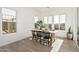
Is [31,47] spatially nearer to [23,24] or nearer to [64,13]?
[23,24]

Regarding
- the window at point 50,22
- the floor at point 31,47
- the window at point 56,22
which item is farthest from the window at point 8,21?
the window at point 56,22

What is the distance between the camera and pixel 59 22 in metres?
3.50

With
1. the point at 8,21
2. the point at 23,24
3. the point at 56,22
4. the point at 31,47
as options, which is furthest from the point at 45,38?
the point at 8,21

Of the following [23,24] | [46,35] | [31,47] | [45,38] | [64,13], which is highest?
[64,13]

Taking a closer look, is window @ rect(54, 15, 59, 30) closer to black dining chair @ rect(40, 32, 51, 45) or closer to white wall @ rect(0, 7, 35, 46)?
black dining chair @ rect(40, 32, 51, 45)

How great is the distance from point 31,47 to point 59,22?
4.22 ft

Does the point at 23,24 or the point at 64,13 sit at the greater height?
the point at 64,13

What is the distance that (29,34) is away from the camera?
3398mm

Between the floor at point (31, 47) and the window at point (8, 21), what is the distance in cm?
47

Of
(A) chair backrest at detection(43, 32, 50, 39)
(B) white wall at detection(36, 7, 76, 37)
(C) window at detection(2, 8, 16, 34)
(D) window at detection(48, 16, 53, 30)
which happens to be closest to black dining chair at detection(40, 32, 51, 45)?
(A) chair backrest at detection(43, 32, 50, 39)
